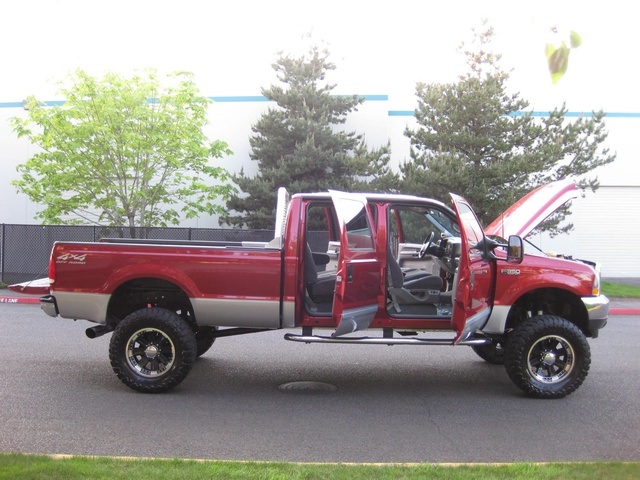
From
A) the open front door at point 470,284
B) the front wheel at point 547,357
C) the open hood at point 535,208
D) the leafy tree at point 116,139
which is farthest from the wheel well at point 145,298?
the leafy tree at point 116,139

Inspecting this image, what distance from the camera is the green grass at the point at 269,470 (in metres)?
4.48

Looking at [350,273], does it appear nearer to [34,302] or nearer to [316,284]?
[316,284]

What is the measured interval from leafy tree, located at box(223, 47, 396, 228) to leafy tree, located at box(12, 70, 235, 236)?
2.80m

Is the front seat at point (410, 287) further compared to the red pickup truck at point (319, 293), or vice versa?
the front seat at point (410, 287)

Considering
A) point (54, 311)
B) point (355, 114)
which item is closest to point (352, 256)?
point (54, 311)

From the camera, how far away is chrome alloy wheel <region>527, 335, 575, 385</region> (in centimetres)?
712

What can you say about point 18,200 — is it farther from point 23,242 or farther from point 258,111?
point 258,111

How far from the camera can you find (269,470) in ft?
15.2

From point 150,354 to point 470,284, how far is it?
333 cm

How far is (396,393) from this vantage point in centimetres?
745

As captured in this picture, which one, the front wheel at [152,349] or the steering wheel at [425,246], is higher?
the steering wheel at [425,246]

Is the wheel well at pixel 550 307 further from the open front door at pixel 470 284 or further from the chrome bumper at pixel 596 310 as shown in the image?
the open front door at pixel 470 284

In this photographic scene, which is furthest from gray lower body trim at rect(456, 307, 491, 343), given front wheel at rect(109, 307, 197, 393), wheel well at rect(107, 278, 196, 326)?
wheel well at rect(107, 278, 196, 326)

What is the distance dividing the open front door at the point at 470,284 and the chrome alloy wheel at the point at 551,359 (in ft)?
2.17
